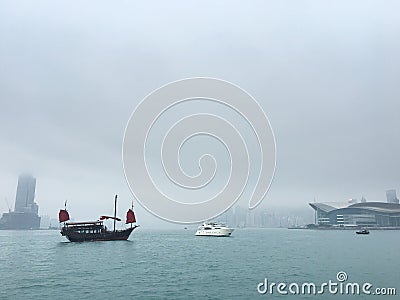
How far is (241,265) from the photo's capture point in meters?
42.9

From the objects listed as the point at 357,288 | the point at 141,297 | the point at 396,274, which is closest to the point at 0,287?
the point at 141,297

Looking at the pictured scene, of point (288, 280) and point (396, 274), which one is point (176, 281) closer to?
point (288, 280)

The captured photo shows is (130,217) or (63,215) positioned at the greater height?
(63,215)

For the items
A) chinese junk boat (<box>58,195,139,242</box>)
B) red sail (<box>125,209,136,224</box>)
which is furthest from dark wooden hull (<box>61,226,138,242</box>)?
red sail (<box>125,209,136,224</box>)

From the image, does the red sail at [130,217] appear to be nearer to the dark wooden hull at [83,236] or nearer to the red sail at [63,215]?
the dark wooden hull at [83,236]
